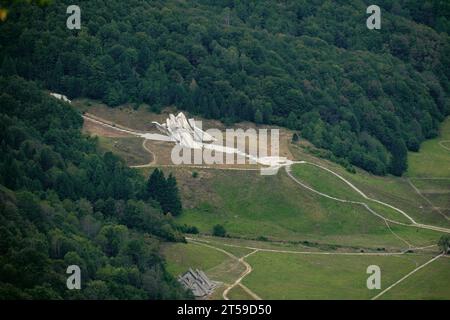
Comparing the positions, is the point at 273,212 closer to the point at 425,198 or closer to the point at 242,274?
the point at 425,198

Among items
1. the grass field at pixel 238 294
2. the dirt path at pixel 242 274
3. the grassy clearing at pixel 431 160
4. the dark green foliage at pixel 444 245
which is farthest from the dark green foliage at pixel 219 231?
the grassy clearing at pixel 431 160

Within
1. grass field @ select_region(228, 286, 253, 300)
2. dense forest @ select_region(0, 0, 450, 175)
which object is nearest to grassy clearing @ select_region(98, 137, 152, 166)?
dense forest @ select_region(0, 0, 450, 175)

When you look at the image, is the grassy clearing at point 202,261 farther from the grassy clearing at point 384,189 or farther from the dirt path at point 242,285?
the grassy clearing at point 384,189

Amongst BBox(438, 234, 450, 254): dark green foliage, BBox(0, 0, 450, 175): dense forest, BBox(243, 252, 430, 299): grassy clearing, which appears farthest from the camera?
BBox(0, 0, 450, 175): dense forest

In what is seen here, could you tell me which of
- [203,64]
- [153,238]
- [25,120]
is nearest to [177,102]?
[203,64]

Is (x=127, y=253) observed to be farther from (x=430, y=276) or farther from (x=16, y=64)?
(x=16, y=64)

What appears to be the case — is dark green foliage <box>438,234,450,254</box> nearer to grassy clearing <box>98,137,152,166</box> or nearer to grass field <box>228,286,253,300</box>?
grass field <box>228,286,253,300</box>

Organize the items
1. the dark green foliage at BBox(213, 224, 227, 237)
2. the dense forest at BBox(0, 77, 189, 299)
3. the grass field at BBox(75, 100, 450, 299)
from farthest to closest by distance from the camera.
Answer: the dark green foliage at BBox(213, 224, 227, 237) < the grass field at BBox(75, 100, 450, 299) < the dense forest at BBox(0, 77, 189, 299)
